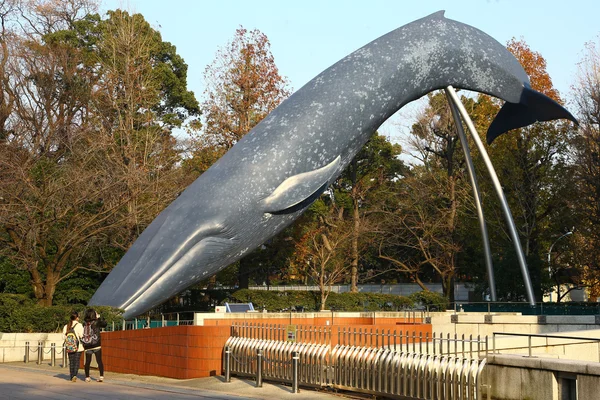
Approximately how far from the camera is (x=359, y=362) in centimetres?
1166

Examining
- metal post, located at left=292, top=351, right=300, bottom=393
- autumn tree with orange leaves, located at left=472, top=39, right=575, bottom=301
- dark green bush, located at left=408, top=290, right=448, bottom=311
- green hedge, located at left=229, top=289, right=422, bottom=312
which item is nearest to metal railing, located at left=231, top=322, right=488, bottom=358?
metal post, located at left=292, top=351, right=300, bottom=393

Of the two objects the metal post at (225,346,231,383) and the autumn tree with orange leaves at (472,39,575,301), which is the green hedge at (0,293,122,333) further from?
the autumn tree with orange leaves at (472,39,575,301)

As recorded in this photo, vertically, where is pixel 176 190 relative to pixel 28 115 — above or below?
below

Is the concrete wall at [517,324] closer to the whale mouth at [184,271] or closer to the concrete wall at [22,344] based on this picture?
the whale mouth at [184,271]

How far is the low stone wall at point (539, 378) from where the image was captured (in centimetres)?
898

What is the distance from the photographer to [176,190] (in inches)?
1254

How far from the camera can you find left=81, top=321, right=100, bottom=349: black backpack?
46.6ft

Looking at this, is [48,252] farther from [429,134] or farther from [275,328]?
[429,134]

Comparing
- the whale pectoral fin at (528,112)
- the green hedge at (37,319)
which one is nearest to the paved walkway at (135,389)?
the green hedge at (37,319)

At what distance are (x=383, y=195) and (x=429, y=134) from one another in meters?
4.82

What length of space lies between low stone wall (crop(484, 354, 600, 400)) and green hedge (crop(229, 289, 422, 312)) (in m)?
22.6

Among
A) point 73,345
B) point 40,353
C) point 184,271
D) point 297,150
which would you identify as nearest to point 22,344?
point 40,353

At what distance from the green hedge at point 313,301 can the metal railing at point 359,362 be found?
1843 cm

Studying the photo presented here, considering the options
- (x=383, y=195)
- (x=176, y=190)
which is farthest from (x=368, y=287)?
(x=176, y=190)
